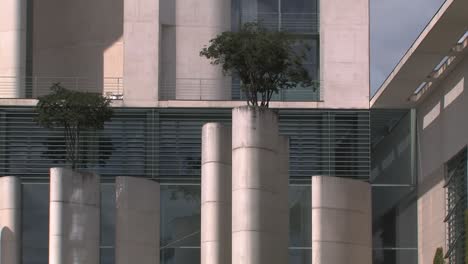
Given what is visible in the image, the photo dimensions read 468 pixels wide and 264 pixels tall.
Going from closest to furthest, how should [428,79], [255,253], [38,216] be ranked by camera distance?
[255,253]
[428,79]
[38,216]

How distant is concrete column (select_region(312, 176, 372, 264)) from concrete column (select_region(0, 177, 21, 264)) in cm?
1057

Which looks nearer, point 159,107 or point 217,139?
point 217,139

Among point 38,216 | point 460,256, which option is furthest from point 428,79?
point 38,216

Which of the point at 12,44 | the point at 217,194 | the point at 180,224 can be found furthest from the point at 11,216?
the point at 217,194

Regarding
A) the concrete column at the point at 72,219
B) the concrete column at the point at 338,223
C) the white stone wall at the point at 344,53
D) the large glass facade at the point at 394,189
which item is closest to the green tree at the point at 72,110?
the concrete column at the point at 72,219

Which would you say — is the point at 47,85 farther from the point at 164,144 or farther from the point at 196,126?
the point at 196,126

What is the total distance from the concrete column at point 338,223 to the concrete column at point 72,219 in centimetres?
674

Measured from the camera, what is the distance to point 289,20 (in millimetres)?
51938

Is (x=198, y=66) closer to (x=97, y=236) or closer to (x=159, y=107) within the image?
(x=159, y=107)

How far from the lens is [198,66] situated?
51.3m

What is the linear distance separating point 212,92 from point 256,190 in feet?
37.1

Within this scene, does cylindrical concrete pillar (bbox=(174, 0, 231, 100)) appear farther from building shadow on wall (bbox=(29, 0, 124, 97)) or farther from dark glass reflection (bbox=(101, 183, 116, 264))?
dark glass reflection (bbox=(101, 183, 116, 264))

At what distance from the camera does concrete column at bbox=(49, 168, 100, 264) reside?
144ft

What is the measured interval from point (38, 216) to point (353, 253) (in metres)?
11.5
